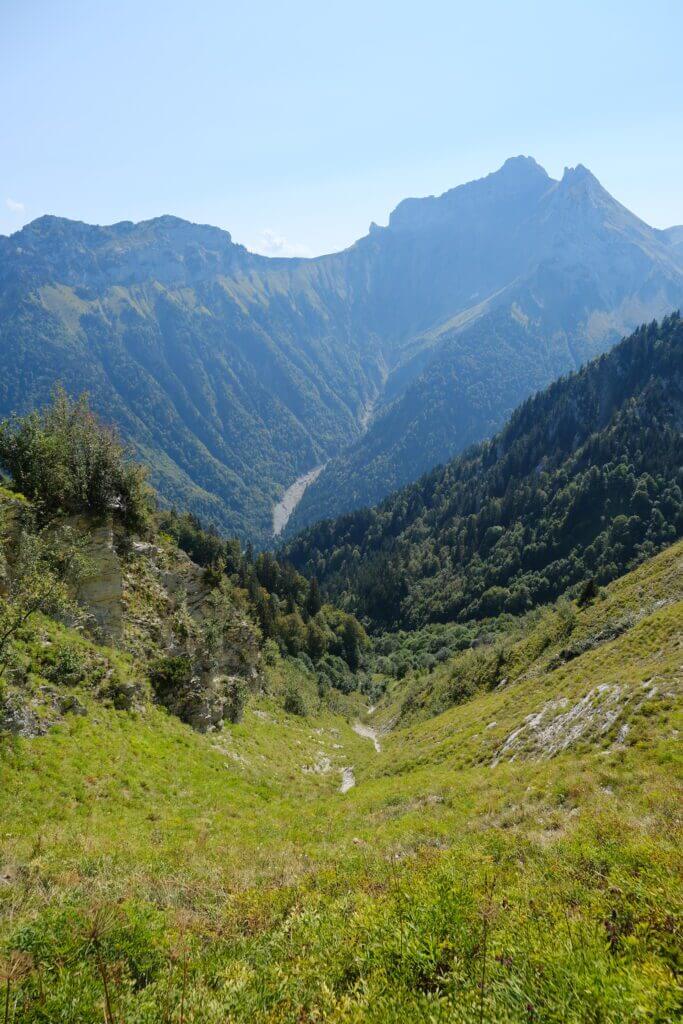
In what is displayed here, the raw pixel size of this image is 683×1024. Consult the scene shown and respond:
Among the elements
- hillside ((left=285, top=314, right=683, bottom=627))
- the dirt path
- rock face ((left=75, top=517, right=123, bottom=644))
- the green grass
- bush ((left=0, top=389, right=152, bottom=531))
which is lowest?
hillside ((left=285, top=314, right=683, bottom=627))

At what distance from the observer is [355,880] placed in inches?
430

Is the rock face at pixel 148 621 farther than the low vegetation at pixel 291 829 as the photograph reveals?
Yes

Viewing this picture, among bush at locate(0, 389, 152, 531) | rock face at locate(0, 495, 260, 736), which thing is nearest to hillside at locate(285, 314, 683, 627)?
rock face at locate(0, 495, 260, 736)

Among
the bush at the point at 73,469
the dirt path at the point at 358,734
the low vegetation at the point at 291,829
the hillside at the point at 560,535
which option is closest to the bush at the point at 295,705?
the dirt path at the point at 358,734

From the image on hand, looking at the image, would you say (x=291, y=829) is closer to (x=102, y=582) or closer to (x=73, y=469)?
(x=102, y=582)

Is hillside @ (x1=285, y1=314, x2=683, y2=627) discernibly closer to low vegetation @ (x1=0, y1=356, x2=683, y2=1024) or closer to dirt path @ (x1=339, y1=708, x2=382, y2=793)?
dirt path @ (x1=339, y1=708, x2=382, y2=793)

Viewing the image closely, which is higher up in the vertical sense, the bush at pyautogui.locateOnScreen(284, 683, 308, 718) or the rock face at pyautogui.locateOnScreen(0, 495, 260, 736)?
the rock face at pyautogui.locateOnScreen(0, 495, 260, 736)

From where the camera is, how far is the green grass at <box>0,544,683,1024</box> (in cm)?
601

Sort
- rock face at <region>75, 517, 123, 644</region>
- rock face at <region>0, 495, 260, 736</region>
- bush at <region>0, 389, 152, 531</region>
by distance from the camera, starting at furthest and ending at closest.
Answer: bush at <region>0, 389, 152, 531</region> < rock face at <region>75, 517, 123, 644</region> < rock face at <region>0, 495, 260, 736</region>

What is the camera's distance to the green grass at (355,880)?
601 centimetres

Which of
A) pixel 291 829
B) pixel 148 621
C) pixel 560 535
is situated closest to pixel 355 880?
pixel 291 829

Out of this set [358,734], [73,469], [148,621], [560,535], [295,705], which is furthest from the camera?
[560,535]

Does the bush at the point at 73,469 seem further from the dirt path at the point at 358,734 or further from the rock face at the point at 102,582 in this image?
the dirt path at the point at 358,734

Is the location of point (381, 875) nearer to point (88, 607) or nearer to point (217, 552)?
point (88, 607)
